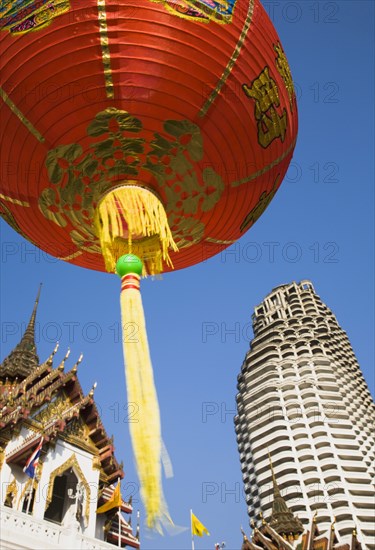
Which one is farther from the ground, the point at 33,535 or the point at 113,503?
the point at 113,503

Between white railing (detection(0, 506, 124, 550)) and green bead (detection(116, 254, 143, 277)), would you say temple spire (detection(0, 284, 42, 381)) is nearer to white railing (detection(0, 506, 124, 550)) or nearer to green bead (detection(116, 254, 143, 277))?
white railing (detection(0, 506, 124, 550))

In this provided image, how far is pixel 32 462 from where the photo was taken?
37.4 ft

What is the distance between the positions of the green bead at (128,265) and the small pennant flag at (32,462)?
29.1ft

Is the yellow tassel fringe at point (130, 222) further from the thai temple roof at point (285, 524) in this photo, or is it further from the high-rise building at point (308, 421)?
the high-rise building at point (308, 421)

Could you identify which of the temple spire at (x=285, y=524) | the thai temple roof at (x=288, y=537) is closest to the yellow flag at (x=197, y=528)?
the thai temple roof at (x=288, y=537)

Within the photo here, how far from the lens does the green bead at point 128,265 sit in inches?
151

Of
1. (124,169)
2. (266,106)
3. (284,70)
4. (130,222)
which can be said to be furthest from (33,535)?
(284,70)

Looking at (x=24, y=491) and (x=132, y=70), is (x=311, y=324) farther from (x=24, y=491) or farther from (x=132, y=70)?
(x=132, y=70)

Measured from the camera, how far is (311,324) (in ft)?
178

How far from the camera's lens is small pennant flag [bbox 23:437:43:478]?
1127 cm

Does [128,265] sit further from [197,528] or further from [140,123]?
[197,528]

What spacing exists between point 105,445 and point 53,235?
10606 mm

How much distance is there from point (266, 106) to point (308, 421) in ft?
141

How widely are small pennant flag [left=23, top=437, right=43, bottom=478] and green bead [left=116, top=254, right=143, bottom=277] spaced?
350 inches
